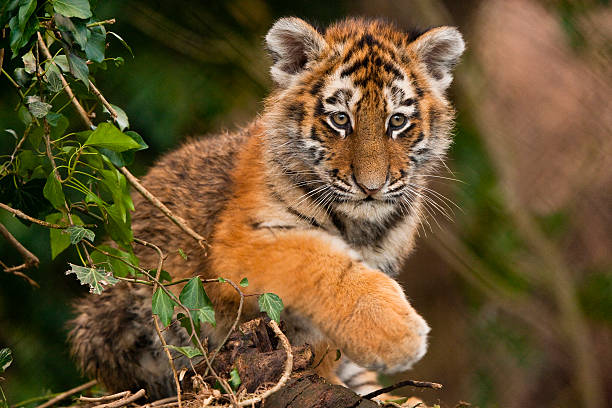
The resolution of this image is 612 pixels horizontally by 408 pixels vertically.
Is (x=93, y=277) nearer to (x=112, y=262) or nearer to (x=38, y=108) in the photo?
(x=112, y=262)

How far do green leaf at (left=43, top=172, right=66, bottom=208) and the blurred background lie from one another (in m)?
2.49

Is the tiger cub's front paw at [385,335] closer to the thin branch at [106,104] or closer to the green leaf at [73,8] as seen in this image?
the thin branch at [106,104]

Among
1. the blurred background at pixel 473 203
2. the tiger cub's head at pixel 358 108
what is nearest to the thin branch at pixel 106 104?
the tiger cub's head at pixel 358 108

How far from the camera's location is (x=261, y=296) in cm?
247

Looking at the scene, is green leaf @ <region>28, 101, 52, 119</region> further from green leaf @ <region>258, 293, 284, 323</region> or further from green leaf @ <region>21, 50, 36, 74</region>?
green leaf @ <region>258, 293, 284, 323</region>

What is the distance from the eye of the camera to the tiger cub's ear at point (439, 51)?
3.24 metres

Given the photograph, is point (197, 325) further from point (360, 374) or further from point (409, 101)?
point (360, 374)

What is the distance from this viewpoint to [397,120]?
3.04 meters

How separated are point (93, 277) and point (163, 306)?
0.76ft

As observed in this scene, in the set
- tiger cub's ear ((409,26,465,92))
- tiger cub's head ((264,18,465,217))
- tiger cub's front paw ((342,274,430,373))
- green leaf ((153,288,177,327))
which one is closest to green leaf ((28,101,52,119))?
green leaf ((153,288,177,327))

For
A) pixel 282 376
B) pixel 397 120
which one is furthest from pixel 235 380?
pixel 397 120

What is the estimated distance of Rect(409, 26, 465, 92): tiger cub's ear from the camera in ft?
10.6

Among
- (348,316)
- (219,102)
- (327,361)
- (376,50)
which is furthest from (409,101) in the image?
(219,102)

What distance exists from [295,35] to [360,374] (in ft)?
5.66
